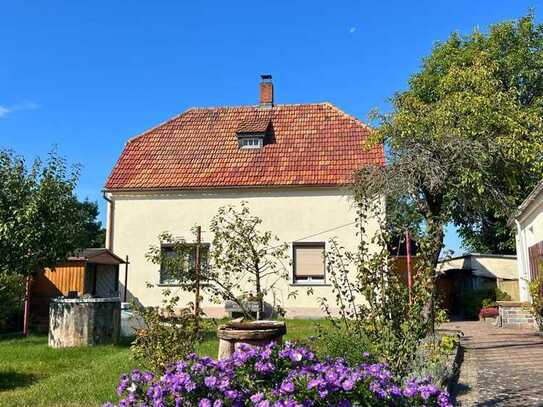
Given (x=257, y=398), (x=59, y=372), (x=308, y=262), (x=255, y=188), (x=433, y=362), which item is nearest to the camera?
(x=257, y=398)

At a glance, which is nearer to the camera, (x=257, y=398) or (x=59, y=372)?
(x=257, y=398)

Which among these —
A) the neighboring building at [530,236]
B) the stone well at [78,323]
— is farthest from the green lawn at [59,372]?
the neighboring building at [530,236]

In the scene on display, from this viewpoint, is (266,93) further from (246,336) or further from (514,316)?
(246,336)

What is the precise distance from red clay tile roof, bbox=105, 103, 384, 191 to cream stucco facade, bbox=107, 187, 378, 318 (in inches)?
17.1

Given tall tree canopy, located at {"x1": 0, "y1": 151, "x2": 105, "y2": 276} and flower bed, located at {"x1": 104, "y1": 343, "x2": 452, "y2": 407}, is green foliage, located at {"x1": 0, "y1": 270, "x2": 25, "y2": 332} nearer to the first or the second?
tall tree canopy, located at {"x1": 0, "y1": 151, "x2": 105, "y2": 276}

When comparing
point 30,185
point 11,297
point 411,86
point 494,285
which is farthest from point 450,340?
point 411,86

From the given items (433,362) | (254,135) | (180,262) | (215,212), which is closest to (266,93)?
(254,135)

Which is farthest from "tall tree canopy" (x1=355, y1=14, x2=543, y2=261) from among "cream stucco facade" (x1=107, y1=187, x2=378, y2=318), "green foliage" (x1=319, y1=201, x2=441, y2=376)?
"cream stucco facade" (x1=107, y1=187, x2=378, y2=318)

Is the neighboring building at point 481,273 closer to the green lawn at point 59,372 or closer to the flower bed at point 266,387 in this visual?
the green lawn at point 59,372

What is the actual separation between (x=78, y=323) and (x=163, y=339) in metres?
6.31

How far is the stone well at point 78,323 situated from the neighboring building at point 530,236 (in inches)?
418

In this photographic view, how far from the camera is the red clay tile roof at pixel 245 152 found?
62.8 ft

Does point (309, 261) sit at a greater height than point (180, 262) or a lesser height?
greater

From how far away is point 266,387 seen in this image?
3705 mm
